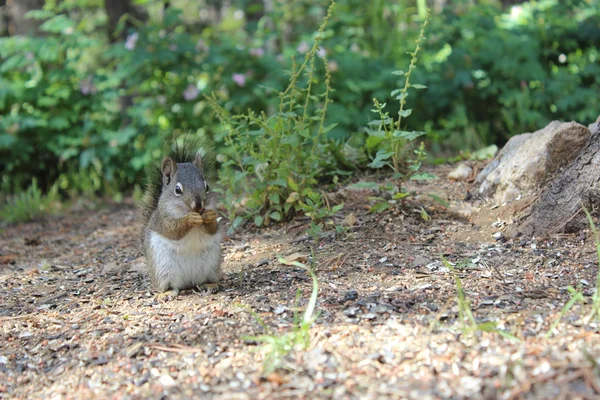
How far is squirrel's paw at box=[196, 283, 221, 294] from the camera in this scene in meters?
2.93

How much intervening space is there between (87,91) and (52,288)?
10.5 feet

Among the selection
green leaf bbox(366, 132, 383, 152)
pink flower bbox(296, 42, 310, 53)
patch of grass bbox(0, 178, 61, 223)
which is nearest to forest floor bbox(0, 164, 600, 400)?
green leaf bbox(366, 132, 383, 152)

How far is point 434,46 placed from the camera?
618 centimetres

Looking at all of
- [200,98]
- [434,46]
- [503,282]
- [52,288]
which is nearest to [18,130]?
[200,98]

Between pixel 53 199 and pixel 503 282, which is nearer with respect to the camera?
pixel 503 282

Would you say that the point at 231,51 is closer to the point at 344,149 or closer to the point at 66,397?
the point at 344,149

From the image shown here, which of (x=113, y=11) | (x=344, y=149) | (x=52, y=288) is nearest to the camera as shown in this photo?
(x=52, y=288)

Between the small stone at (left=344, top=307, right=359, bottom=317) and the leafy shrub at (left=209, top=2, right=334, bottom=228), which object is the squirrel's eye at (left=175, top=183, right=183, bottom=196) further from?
the small stone at (left=344, top=307, right=359, bottom=317)

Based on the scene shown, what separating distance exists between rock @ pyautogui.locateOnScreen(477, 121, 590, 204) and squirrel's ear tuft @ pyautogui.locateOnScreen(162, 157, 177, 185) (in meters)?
1.73

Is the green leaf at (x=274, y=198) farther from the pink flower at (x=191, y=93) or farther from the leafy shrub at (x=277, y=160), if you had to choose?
the pink flower at (x=191, y=93)

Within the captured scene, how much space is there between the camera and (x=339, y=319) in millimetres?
2396

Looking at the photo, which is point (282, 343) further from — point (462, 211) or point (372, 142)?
point (372, 142)

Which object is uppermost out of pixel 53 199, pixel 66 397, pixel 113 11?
pixel 113 11

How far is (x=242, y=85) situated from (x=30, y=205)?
211 centimetres
